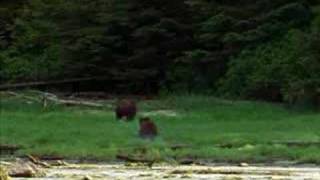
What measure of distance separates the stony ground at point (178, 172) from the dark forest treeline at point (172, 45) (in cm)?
1685

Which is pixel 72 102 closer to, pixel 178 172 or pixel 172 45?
pixel 172 45

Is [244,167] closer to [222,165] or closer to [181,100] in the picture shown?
[222,165]

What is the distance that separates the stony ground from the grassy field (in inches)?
90.7

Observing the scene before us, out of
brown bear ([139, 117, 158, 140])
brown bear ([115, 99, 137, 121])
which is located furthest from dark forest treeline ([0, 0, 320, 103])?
brown bear ([139, 117, 158, 140])

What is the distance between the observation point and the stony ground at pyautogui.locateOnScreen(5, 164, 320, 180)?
23016 millimetres

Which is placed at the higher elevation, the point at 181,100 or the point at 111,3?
the point at 111,3

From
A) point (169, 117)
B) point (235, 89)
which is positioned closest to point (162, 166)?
point (169, 117)

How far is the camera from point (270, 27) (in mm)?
47531

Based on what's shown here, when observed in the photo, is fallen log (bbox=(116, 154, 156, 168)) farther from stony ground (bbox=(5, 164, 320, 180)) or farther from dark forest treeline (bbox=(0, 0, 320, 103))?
dark forest treeline (bbox=(0, 0, 320, 103))

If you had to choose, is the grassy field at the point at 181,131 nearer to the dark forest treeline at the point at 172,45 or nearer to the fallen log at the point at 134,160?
the fallen log at the point at 134,160

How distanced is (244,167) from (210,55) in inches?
926

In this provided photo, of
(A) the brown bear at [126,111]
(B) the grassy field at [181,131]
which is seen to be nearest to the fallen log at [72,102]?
(B) the grassy field at [181,131]

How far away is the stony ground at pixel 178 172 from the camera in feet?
75.5

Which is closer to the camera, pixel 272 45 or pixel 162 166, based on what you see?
pixel 162 166
